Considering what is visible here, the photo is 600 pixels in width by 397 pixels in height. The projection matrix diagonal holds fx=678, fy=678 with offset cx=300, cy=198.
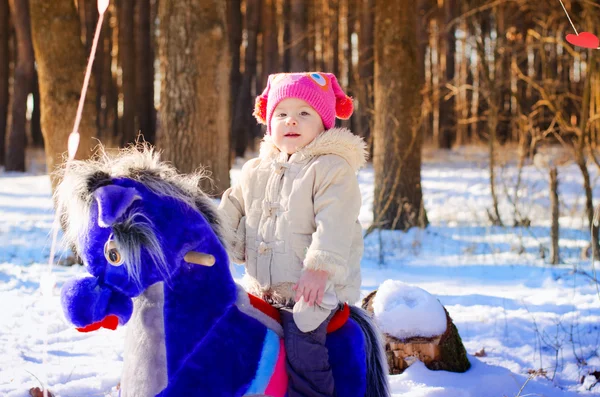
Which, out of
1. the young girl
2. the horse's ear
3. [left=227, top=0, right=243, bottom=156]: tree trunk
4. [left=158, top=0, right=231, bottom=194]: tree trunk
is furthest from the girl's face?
[left=227, top=0, right=243, bottom=156]: tree trunk

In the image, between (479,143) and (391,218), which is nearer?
(391,218)

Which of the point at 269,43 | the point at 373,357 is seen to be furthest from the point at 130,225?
the point at 269,43

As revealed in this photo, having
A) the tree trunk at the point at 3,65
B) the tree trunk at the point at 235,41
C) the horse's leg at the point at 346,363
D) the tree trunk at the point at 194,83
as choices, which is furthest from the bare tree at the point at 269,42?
the horse's leg at the point at 346,363

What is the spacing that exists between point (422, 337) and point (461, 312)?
3.94 ft

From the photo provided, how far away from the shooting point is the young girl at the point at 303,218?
2.37 m

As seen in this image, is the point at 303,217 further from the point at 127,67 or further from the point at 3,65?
the point at 3,65

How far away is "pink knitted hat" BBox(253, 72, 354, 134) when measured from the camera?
2.60m

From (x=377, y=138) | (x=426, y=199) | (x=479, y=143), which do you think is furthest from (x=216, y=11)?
(x=479, y=143)

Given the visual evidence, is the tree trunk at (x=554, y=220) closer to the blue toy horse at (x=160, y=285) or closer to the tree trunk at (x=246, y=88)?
the blue toy horse at (x=160, y=285)

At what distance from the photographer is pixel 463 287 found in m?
5.90

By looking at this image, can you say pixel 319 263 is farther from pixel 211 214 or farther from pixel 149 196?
pixel 149 196

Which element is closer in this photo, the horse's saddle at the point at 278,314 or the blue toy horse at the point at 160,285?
the blue toy horse at the point at 160,285

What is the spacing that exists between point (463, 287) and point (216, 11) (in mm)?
3926

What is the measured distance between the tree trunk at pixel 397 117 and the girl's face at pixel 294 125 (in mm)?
5840
